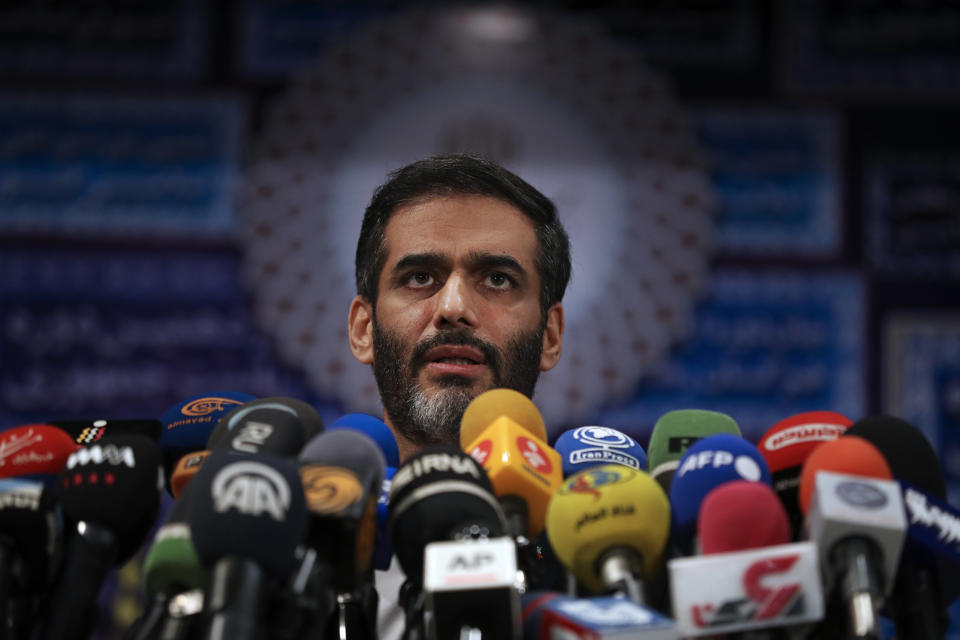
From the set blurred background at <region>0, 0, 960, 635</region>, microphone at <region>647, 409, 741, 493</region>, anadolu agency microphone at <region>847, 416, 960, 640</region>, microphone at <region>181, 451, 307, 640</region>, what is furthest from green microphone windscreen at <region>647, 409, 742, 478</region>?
blurred background at <region>0, 0, 960, 635</region>

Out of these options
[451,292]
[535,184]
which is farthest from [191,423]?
[535,184]

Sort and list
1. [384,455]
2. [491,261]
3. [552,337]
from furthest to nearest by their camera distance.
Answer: [552,337] → [491,261] → [384,455]

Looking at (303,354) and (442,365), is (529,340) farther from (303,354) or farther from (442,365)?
(303,354)

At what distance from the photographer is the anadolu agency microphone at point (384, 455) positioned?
3.71ft

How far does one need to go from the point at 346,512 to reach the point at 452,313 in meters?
0.94

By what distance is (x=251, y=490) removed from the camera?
33.1 inches

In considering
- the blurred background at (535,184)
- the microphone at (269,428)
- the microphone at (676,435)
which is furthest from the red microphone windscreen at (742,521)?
the blurred background at (535,184)

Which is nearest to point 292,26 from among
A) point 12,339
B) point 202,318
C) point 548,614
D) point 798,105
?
point 202,318

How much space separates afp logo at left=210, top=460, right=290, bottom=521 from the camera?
2.71ft

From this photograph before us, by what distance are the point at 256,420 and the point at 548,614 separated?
15.0 inches

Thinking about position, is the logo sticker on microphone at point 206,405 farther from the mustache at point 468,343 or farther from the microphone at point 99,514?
the mustache at point 468,343

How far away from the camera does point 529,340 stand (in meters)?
1.93

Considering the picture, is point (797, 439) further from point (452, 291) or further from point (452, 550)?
point (452, 291)

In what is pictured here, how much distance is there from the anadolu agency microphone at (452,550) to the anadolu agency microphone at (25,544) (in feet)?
1.08
